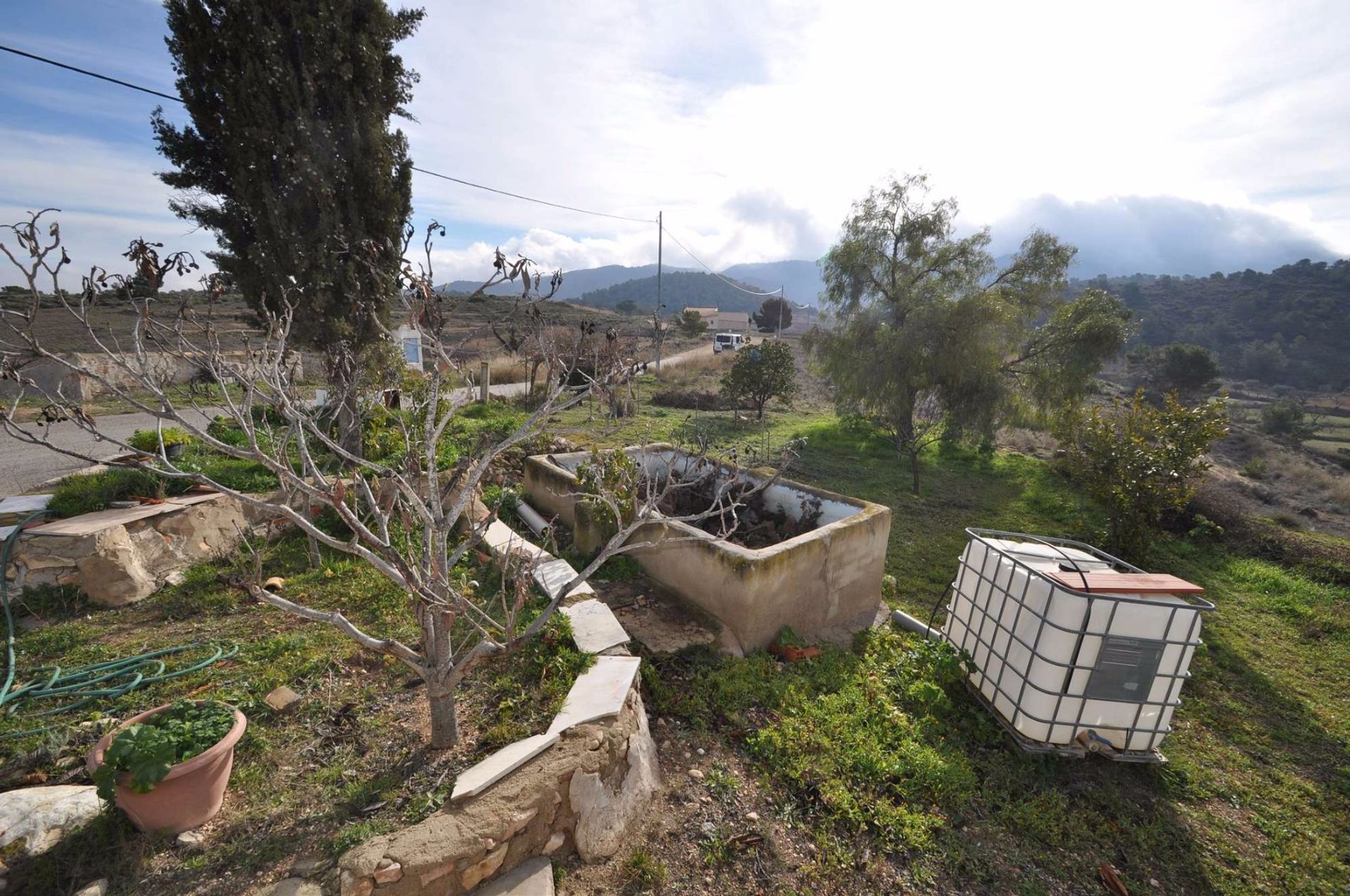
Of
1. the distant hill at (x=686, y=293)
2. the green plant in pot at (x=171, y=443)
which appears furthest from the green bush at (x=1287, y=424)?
the distant hill at (x=686, y=293)

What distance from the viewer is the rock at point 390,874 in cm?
224

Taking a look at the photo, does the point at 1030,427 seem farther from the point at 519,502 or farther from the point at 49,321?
the point at 49,321

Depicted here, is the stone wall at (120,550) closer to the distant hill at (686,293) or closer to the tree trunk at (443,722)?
the tree trunk at (443,722)

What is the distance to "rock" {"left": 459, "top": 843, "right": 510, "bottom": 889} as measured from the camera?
245cm

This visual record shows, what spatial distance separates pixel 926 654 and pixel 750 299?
134 metres

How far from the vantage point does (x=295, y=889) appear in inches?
89.7

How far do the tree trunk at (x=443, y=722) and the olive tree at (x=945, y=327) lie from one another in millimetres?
11355

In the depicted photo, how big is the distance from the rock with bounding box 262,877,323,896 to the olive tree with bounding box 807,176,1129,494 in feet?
40.0

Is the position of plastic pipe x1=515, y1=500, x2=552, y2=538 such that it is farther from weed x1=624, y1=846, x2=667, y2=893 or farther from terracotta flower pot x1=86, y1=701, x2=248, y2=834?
weed x1=624, y1=846, x2=667, y2=893

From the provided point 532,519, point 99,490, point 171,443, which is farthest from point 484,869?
point 171,443

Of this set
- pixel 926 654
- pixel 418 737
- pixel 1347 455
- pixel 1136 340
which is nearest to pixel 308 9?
pixel 418 737

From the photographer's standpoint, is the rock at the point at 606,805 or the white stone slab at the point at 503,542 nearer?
the rock at the point at 606,805

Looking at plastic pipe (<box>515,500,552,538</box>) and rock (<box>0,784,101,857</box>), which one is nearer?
rock (<box>0,784,101,857</box>)

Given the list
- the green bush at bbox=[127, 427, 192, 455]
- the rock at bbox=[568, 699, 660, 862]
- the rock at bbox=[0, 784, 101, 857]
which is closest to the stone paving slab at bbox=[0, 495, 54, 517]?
the green bush at bbox=[127, 427, 192, 455]
